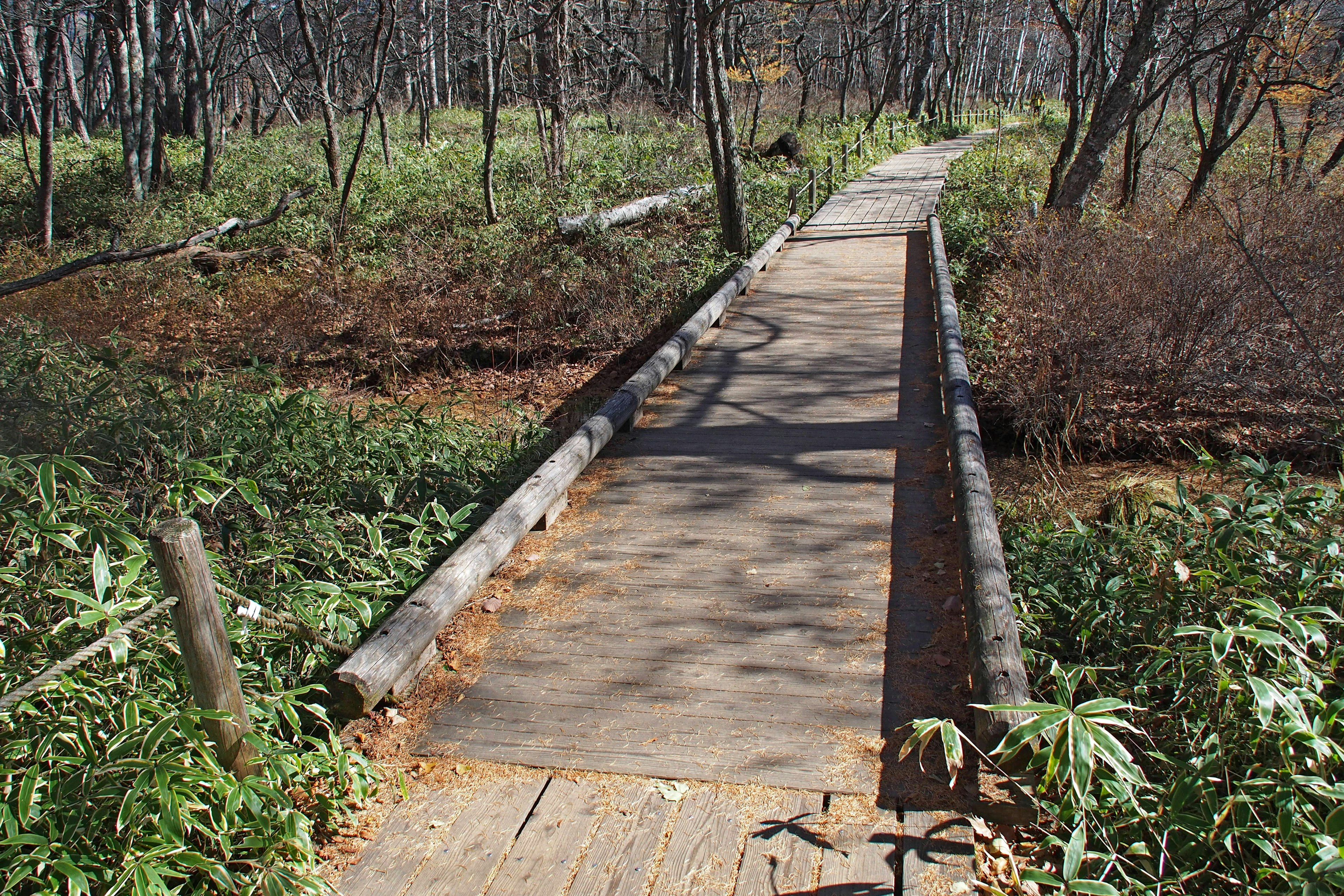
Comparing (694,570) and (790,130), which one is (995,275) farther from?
(790,130)

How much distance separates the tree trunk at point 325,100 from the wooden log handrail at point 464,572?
11602 millimetres

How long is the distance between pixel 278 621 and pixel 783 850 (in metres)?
1.97

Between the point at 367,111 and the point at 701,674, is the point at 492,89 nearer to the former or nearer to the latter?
the point at 367,111

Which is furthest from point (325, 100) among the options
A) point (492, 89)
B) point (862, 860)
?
point (862, 860)

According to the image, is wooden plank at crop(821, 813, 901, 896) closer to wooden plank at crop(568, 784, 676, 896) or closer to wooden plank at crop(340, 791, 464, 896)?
wooden plank at crop(568, 784, 676, 896)

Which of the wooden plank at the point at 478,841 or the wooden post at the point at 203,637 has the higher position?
the wooden post at the point at 203,637

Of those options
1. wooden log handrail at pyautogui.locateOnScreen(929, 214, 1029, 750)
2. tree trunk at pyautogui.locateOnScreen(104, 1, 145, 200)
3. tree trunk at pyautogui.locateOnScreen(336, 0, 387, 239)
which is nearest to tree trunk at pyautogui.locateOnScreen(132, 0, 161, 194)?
tree trunk at pyautogui.locateOnScreen(104, 1, 145, 200)

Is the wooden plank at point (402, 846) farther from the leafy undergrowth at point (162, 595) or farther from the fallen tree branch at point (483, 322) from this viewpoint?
the fallen tree branch at point (483, 322)

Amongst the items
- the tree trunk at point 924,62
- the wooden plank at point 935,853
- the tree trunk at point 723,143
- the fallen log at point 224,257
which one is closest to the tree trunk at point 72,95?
the fallen log at point 224,257

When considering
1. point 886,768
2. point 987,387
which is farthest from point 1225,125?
point 886,768

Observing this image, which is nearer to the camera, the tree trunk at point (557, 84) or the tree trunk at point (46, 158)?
the tree trunk at point (46, 158)

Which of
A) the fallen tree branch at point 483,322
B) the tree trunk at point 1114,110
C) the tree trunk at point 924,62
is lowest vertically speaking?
the fallen tree branch at point 483,322

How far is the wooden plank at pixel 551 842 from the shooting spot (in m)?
2.72

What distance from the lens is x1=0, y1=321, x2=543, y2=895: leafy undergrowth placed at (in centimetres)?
250
